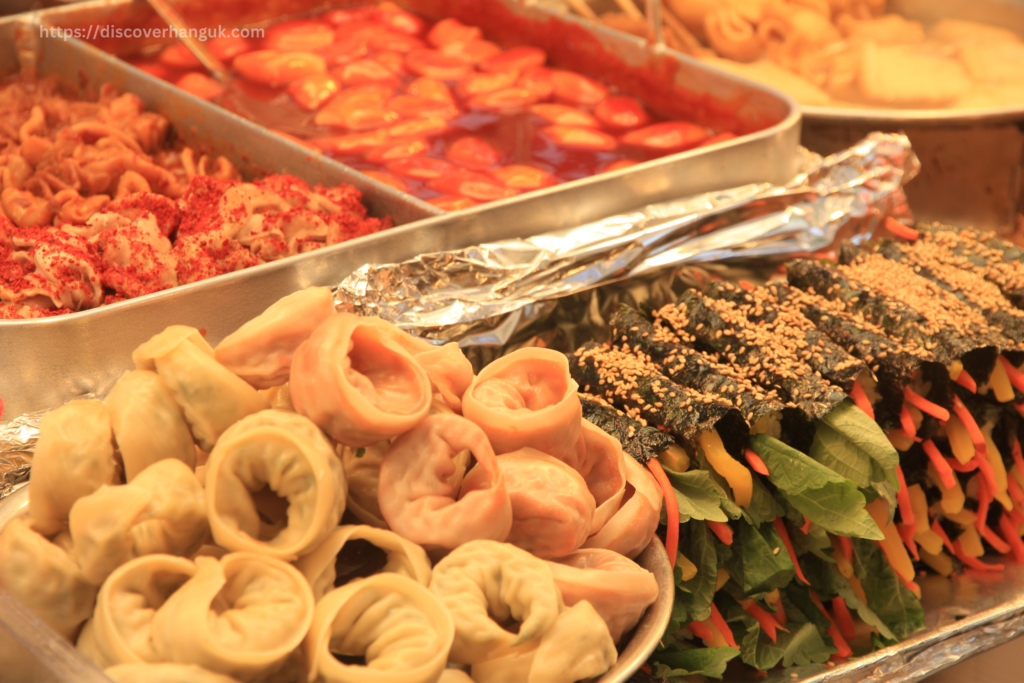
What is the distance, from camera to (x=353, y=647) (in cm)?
105

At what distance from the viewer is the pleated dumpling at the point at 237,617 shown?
952 millimetres

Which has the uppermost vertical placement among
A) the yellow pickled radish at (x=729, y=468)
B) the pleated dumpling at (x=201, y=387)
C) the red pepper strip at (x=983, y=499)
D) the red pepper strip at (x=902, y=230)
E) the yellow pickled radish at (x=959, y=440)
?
the pleated dumpling at (x=201, y=387)

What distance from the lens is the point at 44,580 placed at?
3.48ft

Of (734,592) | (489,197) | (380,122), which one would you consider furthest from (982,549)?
(380,122)

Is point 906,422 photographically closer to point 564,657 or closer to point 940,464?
point 940,464

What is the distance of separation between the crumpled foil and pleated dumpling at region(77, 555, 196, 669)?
0.88 meters

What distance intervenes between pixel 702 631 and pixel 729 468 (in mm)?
287

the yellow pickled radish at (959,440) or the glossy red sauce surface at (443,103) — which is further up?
the glossy red sauce surface at (443,103)

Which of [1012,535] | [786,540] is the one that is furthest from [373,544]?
[1012,535]

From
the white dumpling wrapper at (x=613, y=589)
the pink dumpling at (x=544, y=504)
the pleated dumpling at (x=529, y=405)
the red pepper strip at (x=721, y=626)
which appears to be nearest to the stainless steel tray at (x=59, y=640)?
the white dumpling wrapper at (x=613, y=589)

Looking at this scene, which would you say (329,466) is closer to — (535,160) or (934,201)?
(535,160)

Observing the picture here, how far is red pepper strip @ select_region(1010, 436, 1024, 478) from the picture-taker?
2117 millimetres

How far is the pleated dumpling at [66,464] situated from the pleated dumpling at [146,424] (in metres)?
0.02

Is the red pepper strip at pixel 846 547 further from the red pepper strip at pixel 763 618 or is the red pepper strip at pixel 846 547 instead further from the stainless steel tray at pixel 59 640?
the stainless steel tray at pixel 59 640
